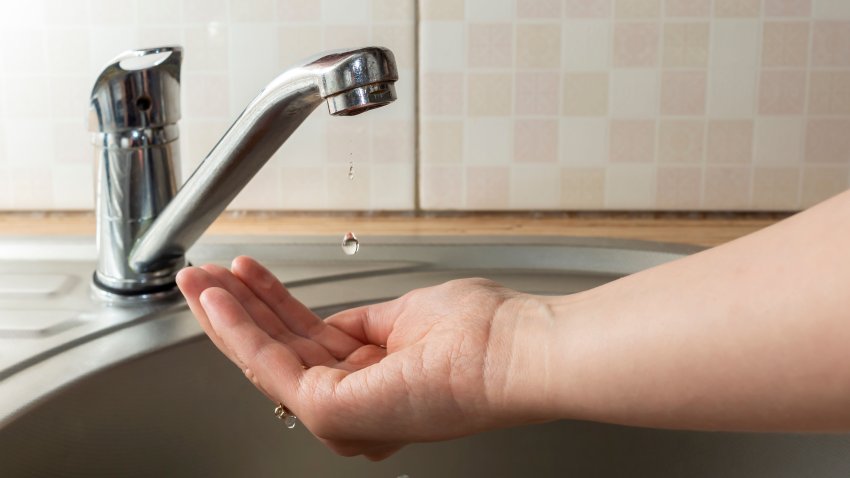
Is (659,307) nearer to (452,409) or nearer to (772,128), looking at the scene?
(452,409)

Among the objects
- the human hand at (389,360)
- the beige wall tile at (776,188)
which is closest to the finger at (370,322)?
the human hand at (389,360)

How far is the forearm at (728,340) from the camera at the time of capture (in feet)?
1.57

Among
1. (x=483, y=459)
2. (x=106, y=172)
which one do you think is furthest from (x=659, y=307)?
(x=106, y=172)

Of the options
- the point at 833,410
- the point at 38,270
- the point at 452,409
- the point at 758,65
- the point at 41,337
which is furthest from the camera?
the point at 758,65

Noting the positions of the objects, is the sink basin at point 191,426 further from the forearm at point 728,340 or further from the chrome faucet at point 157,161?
the forearm at point 728,340

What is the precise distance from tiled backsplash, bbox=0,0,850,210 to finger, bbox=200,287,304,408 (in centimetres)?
50

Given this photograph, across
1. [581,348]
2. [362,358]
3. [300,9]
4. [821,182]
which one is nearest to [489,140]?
[300,9]

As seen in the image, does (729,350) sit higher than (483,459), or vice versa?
(729,350)

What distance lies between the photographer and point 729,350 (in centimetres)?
51

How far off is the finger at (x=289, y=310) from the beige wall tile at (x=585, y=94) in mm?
496

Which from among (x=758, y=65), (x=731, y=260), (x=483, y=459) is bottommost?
(x=483, y=459)

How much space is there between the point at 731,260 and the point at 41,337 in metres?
0.54

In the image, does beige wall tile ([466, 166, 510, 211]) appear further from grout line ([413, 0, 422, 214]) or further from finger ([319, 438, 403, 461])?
finger ([319, 438, 403, 461])

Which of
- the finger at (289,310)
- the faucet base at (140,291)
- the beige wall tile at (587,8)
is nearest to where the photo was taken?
the finger at (289,310)
